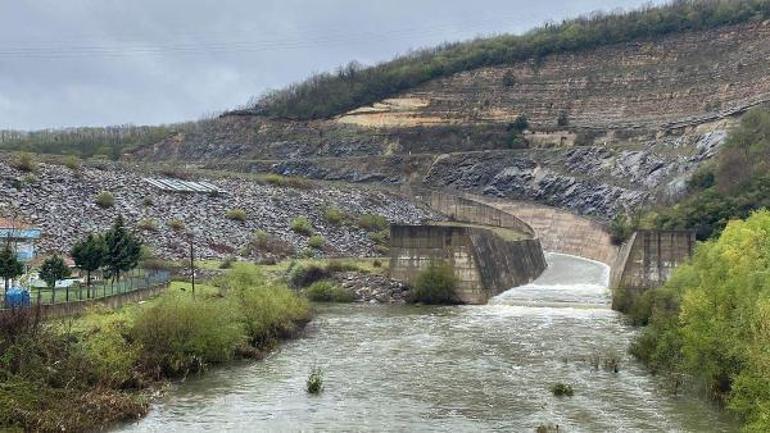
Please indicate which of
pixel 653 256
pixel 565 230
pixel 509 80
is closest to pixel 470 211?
pixel 565 230

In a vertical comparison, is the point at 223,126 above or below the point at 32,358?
above

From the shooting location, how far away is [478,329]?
39938mm

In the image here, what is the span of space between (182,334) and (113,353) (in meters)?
3.47

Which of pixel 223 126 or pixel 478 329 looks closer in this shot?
pixel 478 329

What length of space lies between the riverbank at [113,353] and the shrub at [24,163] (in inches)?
1339

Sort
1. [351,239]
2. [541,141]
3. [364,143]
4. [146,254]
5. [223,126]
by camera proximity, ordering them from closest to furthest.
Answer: [146,254], [351,239], [541,141], [364,143], [223,126]

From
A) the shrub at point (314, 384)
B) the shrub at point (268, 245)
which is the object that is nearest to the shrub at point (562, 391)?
the shrub at point (314, 384)

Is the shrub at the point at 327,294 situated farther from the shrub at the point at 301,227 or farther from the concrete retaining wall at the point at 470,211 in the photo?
A: the concrete retaining wall at the point at 470,211

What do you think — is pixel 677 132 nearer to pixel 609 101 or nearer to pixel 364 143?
pixel 609 101

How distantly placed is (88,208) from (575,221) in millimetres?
42173

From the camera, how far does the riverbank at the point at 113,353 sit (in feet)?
66.8

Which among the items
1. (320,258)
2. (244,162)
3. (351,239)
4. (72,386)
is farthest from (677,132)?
(72,386)

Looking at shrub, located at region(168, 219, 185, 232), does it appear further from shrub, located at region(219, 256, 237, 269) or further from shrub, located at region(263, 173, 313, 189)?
shrub, located at region(263, 173, 313, 189)

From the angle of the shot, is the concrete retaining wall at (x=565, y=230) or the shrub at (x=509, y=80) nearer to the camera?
the concrete retaining wall at (x=565, y=230)
